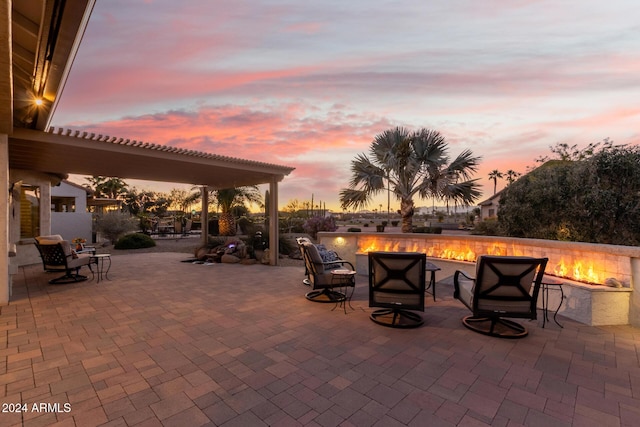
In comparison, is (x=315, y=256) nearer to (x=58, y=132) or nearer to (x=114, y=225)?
(x=58, y=132)

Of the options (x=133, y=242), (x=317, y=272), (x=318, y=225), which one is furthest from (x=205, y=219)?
(x=317, y=272)

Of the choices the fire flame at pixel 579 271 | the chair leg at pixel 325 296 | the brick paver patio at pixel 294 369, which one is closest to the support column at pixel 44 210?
the brick paver patio at pixel 294 369

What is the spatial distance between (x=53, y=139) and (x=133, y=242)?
33.1 ft

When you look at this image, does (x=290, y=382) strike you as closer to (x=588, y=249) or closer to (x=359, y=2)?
(x=588, y=249)

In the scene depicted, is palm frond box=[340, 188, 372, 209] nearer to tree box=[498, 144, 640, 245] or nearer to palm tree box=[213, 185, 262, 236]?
tree box=[498, 144, 640, 245]

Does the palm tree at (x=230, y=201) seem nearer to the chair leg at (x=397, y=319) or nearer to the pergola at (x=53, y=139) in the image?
the pergola at (x=53, y=139)

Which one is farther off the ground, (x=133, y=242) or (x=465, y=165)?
(x=465, y=165)

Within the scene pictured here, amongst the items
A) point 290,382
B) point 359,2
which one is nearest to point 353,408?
point 290,382

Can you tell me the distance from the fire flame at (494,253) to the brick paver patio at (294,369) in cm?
100

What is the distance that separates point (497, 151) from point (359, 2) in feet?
32.6

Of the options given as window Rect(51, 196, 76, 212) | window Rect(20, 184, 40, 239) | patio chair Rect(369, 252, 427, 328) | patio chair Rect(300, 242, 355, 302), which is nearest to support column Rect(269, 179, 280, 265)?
patio chair Rect(300, 242, 355, 302)

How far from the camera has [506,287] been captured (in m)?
3.89

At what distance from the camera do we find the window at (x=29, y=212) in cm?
1091

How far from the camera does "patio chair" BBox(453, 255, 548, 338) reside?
3779 mm
